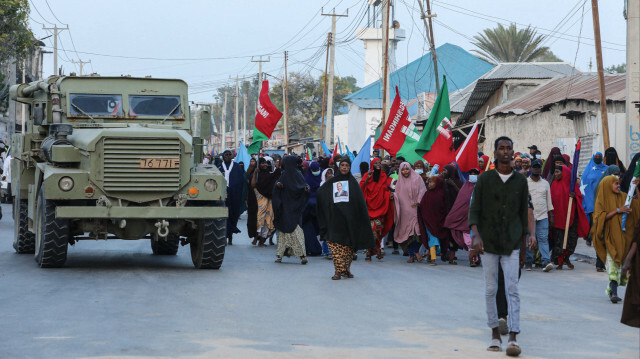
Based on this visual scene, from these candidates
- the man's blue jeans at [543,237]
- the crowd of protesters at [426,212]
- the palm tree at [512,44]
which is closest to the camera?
the crowd of protesters at [426,212]

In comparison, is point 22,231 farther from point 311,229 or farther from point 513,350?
point 513,350

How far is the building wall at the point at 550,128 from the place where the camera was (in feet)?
72.5

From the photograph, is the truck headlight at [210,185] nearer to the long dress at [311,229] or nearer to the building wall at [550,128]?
the long dress at [311,229]

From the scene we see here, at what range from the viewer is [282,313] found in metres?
9.18

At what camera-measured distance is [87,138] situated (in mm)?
12570

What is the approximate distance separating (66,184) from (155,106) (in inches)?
93.7

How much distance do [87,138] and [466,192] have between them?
19.4 ft

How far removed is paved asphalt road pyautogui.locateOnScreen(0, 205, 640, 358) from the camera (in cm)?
729

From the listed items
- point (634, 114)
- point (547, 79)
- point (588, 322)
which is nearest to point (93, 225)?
point (588, 322)

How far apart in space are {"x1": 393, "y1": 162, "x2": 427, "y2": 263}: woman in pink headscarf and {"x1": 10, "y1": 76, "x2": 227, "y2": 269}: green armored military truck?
11.5 ft

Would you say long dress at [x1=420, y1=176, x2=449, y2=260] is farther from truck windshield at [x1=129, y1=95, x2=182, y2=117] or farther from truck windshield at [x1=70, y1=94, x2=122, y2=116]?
truck windshield at [x1=70, y1=94, x2=122, y2=116]

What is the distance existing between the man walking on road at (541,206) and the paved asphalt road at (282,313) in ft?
1.61

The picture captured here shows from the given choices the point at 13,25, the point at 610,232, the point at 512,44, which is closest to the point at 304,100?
the point at 512,44

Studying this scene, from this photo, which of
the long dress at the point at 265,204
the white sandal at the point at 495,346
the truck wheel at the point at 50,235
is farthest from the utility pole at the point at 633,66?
the white sandal at the point at 495,346
